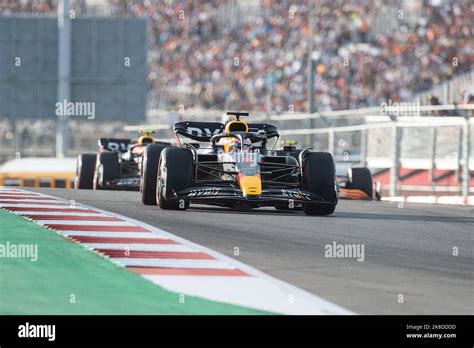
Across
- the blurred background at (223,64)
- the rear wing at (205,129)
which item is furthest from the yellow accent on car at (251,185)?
the blurred background at (223,64)

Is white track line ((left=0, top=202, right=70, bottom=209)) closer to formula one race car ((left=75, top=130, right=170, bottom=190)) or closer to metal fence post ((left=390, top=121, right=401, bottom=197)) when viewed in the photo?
formula one race car ((left=75, top=130, right=170, bottom=190))

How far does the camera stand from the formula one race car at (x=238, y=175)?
41.5 feet

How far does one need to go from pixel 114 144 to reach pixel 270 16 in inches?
748

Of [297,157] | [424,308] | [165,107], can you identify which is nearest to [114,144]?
[297,157]

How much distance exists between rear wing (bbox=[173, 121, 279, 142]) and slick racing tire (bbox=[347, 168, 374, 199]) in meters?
4.16

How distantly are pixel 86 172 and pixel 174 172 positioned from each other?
318 inches

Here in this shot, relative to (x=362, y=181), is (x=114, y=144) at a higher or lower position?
higher

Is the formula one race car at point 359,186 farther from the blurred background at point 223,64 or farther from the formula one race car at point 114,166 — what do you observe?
the blurred background at point 223,64

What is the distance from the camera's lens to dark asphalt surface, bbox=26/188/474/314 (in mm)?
7113

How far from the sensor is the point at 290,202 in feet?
41.8

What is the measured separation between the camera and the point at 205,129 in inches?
576

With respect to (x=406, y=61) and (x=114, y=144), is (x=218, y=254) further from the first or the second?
(x=406, y=61)
